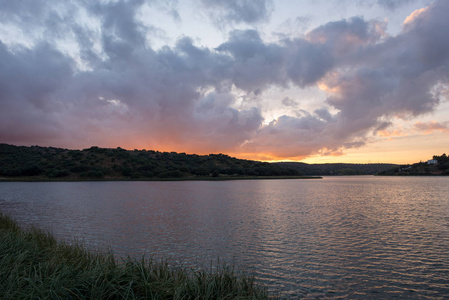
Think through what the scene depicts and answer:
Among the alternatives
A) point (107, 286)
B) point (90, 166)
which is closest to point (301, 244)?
point (107, 286)

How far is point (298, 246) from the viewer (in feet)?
65.1

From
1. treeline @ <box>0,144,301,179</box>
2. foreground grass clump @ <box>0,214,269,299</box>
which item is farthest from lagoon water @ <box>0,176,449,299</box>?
treeline @ <box>0,144,301,179</box>

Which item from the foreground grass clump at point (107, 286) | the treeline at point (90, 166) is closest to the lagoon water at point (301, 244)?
the foreground grass clump at point (107, 286)

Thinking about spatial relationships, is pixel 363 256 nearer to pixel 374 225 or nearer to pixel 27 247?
pixel 374 225

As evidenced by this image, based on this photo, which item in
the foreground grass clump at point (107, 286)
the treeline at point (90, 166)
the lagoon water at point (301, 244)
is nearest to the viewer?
the foreground grass clump at point (107, 286)

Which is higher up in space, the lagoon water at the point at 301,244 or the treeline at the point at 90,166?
the treeline at the point at 90,166

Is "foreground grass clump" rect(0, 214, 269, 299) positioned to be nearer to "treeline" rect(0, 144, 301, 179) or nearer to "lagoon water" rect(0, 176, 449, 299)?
"lagoon water" rect(0, 176, 449, 299)

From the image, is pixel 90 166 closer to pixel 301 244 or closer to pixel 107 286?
pixel 301 244

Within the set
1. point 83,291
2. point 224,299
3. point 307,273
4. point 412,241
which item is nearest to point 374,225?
point 412,241

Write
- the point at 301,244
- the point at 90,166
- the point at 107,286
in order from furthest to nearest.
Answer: the point at 90,166 → the point at 301,244 → the point at 107,286

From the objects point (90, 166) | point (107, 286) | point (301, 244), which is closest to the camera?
point (107, 286)

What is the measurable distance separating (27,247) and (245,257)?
38.7 feet

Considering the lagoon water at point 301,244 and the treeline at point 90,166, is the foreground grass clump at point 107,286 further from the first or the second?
the treeline at point 90,166

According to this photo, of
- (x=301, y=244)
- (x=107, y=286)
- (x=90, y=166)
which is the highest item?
(x=90, y=166)
